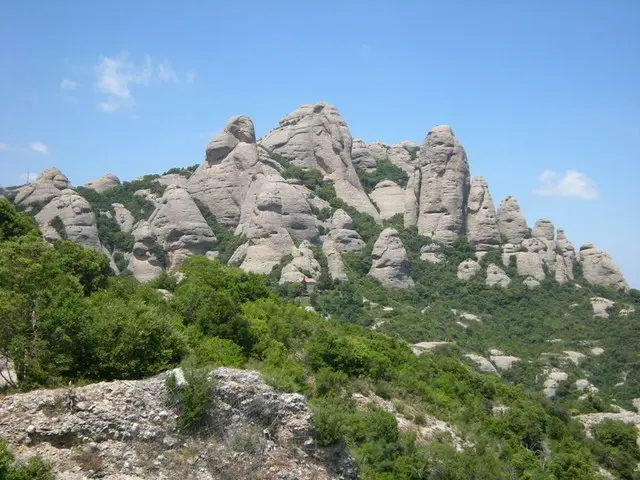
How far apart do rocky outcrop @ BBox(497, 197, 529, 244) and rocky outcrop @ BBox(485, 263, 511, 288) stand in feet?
24.8

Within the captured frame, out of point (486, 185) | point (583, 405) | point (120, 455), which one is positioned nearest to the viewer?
point (120, 455)

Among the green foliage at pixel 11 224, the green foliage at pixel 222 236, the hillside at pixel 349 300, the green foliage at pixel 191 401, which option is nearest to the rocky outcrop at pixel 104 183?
the hillside at pixel 349 300

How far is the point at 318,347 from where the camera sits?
23797 mm

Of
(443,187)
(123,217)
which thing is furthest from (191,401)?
(443,187)

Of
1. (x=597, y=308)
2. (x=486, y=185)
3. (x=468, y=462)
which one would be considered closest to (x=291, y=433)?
(x=468, y=462)

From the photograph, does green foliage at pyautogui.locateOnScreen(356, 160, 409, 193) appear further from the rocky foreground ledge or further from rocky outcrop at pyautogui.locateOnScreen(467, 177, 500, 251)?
the rocky foreground ledge

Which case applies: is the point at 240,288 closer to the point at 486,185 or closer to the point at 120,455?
the point at 120,455

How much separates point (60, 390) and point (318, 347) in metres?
11.4

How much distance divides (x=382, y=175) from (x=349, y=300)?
39735 millimetres

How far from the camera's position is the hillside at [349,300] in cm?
1789

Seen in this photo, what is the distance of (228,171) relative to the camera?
7094cm

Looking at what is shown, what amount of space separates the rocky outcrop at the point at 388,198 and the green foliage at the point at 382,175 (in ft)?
7.37

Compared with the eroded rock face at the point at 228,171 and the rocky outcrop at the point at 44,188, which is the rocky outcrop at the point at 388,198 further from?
the rocky outcrop at the point at 44,188

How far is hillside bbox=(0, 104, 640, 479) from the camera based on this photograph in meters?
17.9
